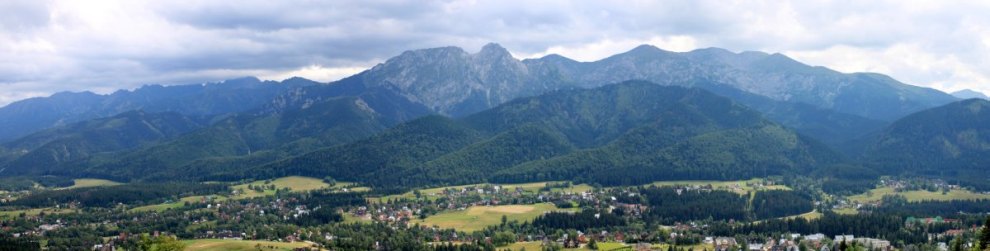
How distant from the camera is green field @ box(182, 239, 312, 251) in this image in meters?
131

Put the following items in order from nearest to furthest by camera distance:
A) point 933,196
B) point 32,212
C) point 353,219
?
point 353,219 < point 32,212 < point 933,196

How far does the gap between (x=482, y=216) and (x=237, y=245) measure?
57.1m

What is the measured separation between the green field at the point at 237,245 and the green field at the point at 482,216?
115 ft

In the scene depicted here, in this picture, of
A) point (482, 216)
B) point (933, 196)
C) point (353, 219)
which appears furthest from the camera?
point (933, 196)

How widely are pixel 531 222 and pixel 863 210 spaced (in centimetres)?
7383

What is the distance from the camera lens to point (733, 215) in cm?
16600

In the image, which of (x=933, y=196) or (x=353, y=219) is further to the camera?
(x=933, y=196)

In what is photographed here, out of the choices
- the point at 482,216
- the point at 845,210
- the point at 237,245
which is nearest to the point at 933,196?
the point at 845,210

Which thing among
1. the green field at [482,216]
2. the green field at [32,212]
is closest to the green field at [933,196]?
the green field at [482,216]

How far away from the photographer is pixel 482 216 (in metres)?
172

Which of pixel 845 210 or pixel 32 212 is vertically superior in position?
pixel 32 212

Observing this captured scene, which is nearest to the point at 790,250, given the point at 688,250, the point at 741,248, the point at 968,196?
the point at 741,248

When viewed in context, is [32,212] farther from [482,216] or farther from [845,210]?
[845,210]

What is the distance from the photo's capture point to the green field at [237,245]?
131 m
